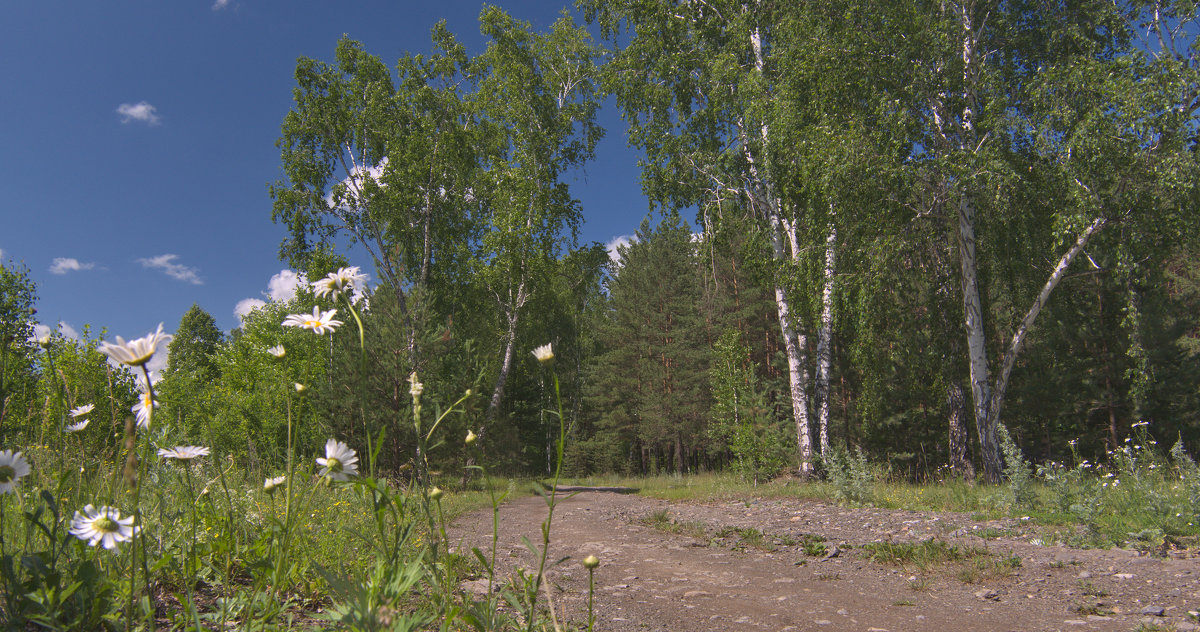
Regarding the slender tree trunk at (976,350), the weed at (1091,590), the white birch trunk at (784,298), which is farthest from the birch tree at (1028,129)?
the weed at (1091,590)

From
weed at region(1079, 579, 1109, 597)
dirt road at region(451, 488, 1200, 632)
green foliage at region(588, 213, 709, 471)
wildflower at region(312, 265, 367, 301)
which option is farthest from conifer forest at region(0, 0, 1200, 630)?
green foliage at region(588, 213, 709, 471)

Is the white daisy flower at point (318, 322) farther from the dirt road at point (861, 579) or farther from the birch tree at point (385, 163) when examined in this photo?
the birch tree at point (385, 163)

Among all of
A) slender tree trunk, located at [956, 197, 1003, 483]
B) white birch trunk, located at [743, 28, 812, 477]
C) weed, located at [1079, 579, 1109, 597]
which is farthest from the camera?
white birch trunk, located at [743, 28, 812, 477]

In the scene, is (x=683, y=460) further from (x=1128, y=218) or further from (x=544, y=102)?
(x=1128, y=218)

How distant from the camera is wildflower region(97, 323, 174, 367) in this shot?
1043 millimetres

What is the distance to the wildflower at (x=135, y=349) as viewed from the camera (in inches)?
41.1

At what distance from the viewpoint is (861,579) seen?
3869mm

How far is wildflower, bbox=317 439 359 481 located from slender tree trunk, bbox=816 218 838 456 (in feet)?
30.4

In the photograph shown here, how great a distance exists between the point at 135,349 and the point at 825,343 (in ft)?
33.3

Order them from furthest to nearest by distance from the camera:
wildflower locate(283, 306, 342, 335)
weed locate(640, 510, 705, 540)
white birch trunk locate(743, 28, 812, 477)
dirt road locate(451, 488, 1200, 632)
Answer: white birch trunk locate(743, 28, 812, 477) < weed locate(640, 510, 705, 540) < dirt road locate(451, 488, 1200, 632) < wildflower locate(283, 306, 342, 335)

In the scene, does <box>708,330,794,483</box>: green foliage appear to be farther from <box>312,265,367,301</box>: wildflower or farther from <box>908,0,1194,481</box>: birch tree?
<box>312,265,367,301</box>: wildflower

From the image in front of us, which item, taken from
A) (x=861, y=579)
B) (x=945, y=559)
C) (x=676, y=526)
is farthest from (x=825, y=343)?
(x=861, y=579)

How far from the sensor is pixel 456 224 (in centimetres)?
1481

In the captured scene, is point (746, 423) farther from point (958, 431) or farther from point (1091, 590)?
point (1091, 590)
